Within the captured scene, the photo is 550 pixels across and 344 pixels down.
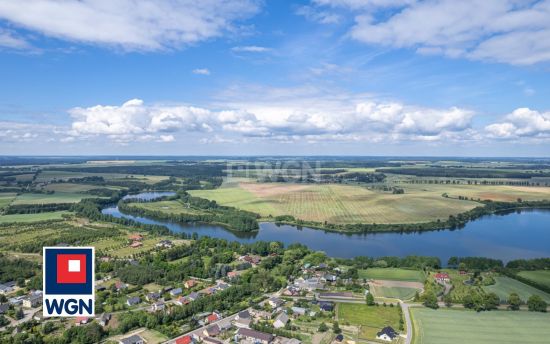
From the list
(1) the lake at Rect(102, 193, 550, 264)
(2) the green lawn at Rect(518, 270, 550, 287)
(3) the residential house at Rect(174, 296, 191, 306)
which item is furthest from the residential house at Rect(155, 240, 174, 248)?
(2) the green lawn at Rect(518, 270, 550, 287)

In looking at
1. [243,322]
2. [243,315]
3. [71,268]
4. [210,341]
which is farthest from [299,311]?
[71,268]

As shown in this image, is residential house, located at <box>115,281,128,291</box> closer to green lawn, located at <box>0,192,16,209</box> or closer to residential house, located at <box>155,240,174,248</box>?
residential house, located at <box>155,240,174,248</box>

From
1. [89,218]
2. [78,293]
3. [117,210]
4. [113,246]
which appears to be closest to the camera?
[78,293]

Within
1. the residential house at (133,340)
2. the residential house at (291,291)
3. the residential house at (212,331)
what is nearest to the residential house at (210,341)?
the residential house at (212,331)

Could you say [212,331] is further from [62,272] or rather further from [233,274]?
[62,272]

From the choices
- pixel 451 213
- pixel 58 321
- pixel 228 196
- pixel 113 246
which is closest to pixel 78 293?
pixel 58 321

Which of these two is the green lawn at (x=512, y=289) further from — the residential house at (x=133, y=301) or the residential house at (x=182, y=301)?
the residential house at (x=133, y=301)

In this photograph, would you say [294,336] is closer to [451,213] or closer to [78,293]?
[78,293]
